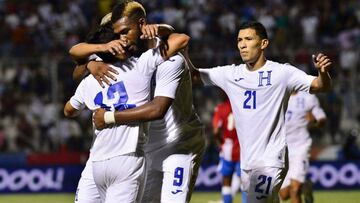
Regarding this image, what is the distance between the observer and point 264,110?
8773mm

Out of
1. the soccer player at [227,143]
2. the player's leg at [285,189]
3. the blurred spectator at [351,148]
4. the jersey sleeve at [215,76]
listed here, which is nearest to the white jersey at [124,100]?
the jersey sleeve at [215,76]

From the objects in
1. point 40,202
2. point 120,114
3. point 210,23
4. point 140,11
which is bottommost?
point 40,202

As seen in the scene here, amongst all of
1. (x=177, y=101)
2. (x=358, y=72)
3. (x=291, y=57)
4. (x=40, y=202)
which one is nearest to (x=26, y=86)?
(x=40, y=202)

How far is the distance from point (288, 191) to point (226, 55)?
27.9 feet

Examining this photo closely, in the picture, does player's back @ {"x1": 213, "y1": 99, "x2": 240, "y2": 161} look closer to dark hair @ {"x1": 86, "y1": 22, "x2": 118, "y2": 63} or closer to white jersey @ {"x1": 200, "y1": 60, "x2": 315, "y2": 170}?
white jersey @ {"x1": 200, "y1": 60, "x2": 315, "y2": 170}

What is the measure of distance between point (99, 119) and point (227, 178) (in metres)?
8.07

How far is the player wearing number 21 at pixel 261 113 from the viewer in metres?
8.75

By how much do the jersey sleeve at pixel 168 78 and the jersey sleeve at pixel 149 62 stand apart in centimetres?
8

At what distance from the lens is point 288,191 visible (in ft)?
44.1

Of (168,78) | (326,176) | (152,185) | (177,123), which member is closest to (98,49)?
(168,78)

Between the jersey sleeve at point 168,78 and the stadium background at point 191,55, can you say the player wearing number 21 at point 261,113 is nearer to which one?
the jersey sleeve at point 168,78

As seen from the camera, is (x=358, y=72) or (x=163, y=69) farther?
(x=358, y=72)

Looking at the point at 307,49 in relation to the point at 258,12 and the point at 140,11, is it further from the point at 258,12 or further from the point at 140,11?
the point at 140,11

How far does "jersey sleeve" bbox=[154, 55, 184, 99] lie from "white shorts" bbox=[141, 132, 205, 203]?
1.09 m
